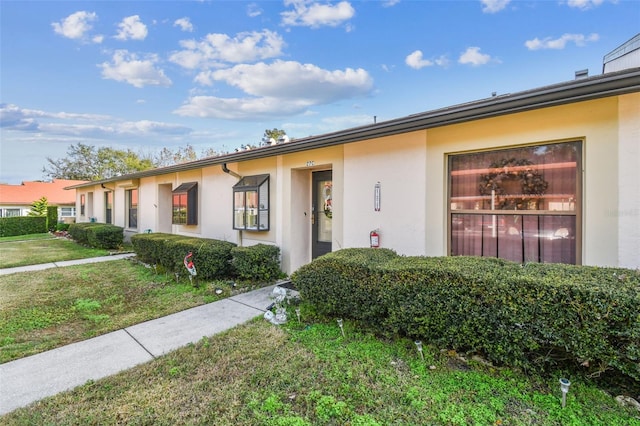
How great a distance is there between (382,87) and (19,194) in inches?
1444

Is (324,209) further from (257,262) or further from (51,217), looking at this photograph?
(51,217)

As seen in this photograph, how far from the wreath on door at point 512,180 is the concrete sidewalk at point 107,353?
13.1 feet

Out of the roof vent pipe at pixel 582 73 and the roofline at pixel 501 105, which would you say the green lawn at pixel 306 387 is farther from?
the roof vent pipe at pixel 582 73

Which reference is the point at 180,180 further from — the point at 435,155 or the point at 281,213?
the point at 435,155

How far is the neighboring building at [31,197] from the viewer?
2717cm

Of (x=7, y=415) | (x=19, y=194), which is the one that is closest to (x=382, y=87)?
(x=7, y=415)

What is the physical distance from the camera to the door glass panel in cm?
669

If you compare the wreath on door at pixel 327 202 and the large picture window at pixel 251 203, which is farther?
the large picture window at pixel 251 203

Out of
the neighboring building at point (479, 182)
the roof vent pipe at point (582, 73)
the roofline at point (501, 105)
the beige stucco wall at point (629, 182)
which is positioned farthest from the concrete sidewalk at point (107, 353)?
the roof vent pipe at point (582, 73)

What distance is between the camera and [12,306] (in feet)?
16.7

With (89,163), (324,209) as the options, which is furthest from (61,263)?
(89,163)

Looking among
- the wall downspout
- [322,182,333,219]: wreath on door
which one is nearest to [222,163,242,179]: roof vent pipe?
the wall downspout

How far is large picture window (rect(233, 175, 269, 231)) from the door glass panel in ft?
4.45

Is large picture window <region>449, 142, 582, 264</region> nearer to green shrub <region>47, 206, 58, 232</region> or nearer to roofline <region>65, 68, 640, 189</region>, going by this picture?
roofline <region>65, 68, 640, 189</region>
